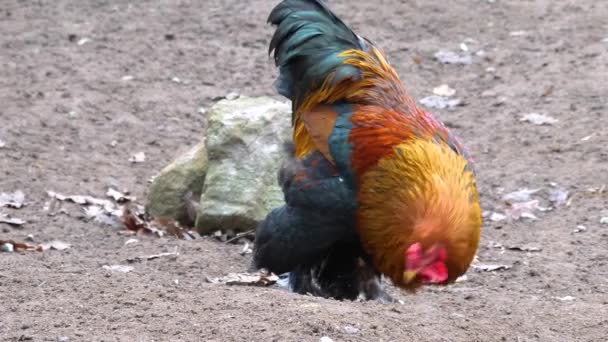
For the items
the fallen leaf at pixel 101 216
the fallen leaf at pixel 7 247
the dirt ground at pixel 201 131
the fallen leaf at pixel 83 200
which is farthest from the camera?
the fallen leaf at pixel 83 200

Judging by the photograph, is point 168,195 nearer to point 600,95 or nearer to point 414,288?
point 414,288

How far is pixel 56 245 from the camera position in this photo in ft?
21.2

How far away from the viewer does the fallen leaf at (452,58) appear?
10.4 metres

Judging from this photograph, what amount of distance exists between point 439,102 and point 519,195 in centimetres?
222

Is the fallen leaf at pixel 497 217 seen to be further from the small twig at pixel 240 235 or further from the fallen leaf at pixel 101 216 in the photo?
the fallen leaf at pixel 101 216

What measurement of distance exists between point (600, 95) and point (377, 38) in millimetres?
2952

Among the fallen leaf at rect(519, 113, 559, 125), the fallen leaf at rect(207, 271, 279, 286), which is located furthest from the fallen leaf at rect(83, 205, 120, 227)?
the fallen leaf at rect(519, 113, 559, 125)

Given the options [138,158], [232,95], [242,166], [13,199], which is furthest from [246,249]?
[232,95]

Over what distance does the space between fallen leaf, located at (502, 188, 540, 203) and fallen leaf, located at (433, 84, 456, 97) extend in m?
2.33

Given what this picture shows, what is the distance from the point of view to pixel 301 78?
5.77 metres

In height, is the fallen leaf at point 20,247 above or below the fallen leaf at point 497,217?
below

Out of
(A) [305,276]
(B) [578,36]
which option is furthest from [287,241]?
(B) [578,36]

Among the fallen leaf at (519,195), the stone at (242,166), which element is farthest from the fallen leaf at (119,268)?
the fallen leaf at (519,195)

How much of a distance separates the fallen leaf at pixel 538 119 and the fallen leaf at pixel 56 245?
4.46 metres
